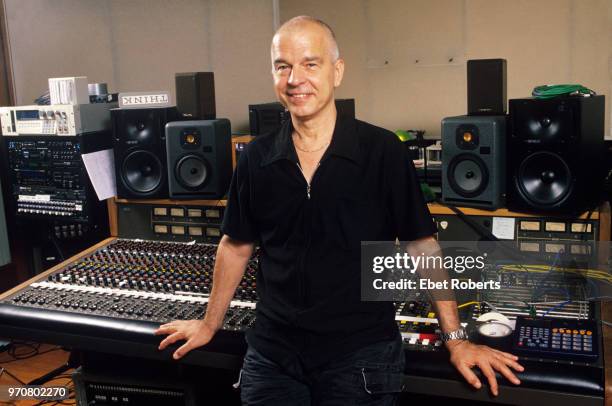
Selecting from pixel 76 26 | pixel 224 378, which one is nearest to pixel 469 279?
pixel 224 378

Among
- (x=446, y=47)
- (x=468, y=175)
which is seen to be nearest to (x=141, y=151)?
(x=468, y=175)

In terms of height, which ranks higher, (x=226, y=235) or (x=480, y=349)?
(x=226, y=235)

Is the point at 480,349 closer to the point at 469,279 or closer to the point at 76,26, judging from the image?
the point at 469,279

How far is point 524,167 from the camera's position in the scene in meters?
2.20

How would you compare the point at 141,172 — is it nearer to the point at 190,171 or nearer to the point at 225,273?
the point at 190,171

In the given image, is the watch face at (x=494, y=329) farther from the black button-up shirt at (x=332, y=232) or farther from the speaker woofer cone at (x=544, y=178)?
the speaker woofer cone at (x=544, y=178)

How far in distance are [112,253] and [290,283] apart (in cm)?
113

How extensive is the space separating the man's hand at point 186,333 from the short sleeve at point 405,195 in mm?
624

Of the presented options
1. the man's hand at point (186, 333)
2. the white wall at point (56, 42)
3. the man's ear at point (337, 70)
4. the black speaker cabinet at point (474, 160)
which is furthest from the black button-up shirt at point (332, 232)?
the white wall at point (56, 42)

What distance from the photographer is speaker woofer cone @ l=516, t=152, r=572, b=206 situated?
2.13 meters

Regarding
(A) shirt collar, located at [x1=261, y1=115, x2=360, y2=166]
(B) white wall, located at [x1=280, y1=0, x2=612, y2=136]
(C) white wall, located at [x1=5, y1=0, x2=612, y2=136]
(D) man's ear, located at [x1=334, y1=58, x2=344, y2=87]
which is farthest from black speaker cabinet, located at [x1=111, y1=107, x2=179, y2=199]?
(B) white wall, located at [x1=280, y1=0, x2=612, y2=136]

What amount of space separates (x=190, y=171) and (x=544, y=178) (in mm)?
1297

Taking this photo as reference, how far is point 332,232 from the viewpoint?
61.9 inches

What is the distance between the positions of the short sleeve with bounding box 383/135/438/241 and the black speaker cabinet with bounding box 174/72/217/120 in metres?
1.25
